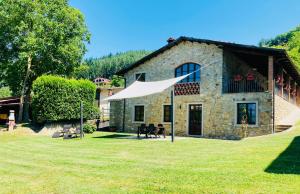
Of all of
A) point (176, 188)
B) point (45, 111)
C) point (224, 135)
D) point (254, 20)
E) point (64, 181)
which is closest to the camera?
point (176, 188)

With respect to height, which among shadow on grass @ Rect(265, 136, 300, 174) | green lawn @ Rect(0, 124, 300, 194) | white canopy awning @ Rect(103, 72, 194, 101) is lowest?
green lawn @ Rect(0, 124, 300, 194)

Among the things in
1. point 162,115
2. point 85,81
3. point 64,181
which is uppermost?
point 85,81

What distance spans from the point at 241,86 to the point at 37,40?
1612 cm

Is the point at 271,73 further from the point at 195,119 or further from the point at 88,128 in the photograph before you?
the point at 88,128

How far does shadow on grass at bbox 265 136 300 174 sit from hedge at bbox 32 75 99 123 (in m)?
14.3

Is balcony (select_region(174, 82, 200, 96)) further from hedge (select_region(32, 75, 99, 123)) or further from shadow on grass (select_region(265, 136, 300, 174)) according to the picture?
shadow on grass (select_region(265, 136, 300, 174))

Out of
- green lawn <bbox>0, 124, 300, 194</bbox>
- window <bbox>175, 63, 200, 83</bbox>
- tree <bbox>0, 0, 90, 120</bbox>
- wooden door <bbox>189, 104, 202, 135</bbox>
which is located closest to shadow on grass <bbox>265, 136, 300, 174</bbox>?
green lawn <bbox>0, 124, 300, 194</bbox>

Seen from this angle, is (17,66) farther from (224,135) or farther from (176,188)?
(176,188)

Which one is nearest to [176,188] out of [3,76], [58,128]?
[58,128]

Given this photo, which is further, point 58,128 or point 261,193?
point 58,128

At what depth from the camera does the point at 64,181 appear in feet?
21.1

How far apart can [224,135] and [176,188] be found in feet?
38.3

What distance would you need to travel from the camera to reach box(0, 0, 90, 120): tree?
24.0 metres

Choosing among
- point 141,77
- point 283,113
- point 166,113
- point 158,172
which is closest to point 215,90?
point 166,113
